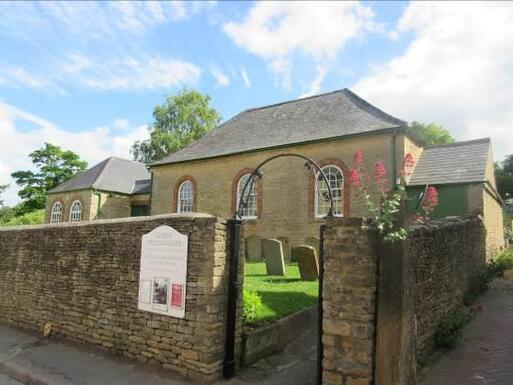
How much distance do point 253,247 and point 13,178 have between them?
129 feet

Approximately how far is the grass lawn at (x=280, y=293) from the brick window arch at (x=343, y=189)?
5070mm

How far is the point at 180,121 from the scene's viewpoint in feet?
132

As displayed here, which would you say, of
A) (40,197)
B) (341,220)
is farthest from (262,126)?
(40,197)

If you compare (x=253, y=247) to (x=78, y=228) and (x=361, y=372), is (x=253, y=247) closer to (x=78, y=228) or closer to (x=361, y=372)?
(x=78, y=228)

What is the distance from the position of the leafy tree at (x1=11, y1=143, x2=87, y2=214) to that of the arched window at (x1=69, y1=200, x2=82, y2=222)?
17.6 m

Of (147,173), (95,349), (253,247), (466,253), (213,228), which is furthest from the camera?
(147,173)

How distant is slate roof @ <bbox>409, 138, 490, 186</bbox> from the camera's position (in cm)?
1510

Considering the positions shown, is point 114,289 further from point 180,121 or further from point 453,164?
point 180,121

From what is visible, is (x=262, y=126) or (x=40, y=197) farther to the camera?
(x=40, y=197)

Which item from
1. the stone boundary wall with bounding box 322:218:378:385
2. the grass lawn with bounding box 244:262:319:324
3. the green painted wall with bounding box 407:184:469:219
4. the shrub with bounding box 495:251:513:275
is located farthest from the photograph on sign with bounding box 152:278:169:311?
the shrub with bounding box 495:251:513:275

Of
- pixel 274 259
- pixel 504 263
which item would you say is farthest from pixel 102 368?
pixel 504 263

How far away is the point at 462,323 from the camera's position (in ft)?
26.4

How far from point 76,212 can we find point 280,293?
24.6m

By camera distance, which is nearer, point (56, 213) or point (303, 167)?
point (303, 167)
